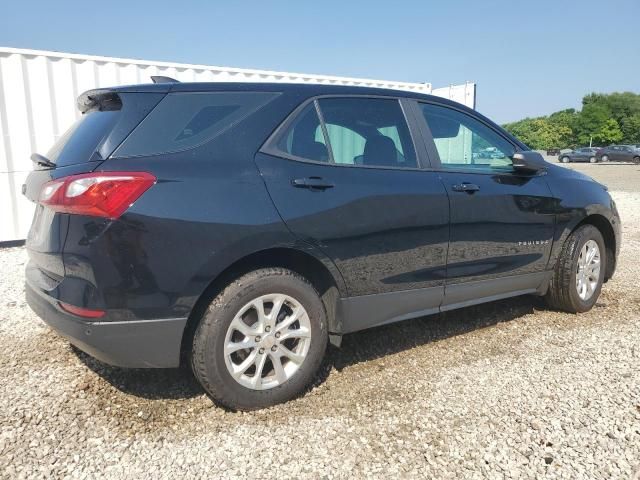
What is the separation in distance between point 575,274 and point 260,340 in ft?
9.23

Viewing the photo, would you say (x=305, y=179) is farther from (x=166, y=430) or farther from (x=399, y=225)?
(x=166, y=430)

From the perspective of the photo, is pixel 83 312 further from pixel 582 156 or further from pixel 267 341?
pixel 582 156

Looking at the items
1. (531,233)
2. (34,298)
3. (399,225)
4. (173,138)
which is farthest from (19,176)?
(531,233)

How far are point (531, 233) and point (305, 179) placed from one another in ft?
6.49

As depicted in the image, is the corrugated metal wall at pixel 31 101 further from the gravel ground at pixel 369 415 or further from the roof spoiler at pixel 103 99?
the roof spoiler at pixel 103 99

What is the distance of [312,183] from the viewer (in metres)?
2.64

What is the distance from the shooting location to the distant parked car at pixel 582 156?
4538 centimetres

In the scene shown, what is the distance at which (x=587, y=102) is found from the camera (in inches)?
3479

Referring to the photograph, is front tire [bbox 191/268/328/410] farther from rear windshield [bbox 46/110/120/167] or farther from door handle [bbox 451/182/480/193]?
door handle [bbox 451/182/480/193]

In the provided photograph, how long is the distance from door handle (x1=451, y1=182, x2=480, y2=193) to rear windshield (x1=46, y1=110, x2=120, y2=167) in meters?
2.10

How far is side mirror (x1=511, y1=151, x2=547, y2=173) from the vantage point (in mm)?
3531

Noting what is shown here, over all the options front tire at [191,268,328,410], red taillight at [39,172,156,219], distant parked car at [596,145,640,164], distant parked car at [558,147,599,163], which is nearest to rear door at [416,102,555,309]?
front tire at [191,268,328,410]

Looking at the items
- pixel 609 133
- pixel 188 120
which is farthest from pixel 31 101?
pixel 609 133

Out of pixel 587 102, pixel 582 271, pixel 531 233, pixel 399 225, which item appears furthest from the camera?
pixel 587 102
